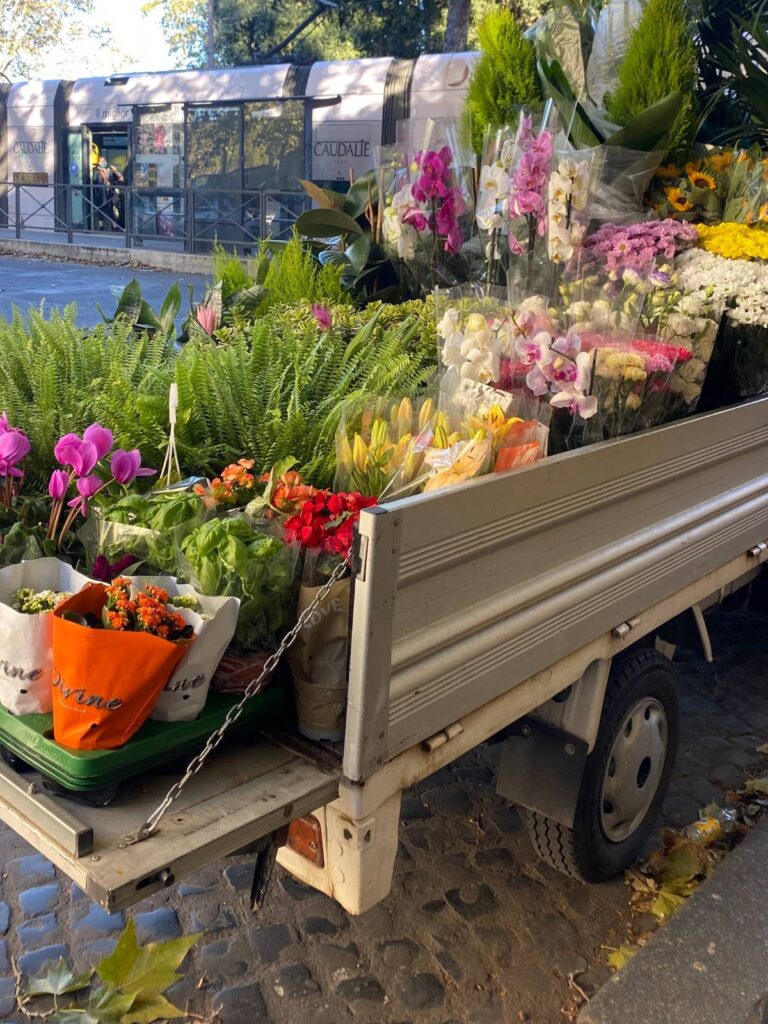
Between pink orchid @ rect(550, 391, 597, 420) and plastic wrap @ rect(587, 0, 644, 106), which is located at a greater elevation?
plastic wrap @ rect(587, 0, 644, 106)

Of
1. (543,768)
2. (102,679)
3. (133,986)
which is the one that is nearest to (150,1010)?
(133,986)

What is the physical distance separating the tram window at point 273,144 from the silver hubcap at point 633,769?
15.2 metres

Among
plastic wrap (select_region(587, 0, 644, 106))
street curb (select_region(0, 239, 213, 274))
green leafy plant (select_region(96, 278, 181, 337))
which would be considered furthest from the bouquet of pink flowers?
street curb (select_region(0, 239, 213, 274))

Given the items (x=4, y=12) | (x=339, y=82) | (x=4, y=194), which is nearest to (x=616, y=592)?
(x=339, y=82)

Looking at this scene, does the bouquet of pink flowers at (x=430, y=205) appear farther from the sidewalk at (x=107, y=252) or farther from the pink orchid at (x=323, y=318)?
the sidewalk at (x=107, y=252)

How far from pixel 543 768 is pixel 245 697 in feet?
3.59

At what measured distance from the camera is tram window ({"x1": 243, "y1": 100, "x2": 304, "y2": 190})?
16.4 metres

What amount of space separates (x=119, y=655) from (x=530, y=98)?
313cm

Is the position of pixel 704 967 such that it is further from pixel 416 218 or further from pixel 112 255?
pixel 112 255

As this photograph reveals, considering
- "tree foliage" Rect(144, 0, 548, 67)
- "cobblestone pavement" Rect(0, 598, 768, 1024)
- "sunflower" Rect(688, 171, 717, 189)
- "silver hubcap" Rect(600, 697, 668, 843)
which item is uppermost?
"tree foliage" Rect(144, 0, 548, 67)

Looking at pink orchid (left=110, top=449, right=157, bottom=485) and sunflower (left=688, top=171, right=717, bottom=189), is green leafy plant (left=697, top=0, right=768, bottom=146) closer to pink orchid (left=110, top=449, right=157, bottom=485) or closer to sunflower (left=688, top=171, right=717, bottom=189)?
sunflower (left=688, top=171, right=717, bottom=189)

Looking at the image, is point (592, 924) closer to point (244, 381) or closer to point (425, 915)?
point (425, 915)

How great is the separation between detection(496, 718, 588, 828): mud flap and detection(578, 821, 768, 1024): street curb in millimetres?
401

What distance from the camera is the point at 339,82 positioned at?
52.1 feet
